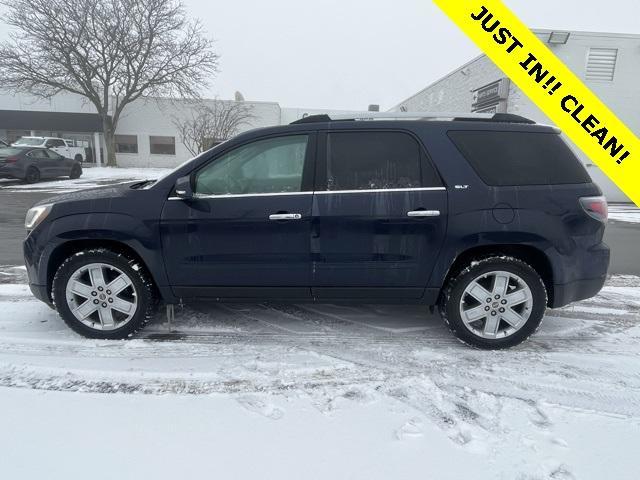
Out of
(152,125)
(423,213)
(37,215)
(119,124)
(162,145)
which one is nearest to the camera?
(423,213)

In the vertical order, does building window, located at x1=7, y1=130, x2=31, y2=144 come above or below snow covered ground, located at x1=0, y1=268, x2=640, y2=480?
above

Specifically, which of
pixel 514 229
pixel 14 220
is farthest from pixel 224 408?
pixel 14 220

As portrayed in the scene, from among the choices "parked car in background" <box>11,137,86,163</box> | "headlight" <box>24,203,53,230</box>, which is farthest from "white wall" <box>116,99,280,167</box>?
"headlight" <box>24,203,53,230</box>

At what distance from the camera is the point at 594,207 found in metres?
3.21

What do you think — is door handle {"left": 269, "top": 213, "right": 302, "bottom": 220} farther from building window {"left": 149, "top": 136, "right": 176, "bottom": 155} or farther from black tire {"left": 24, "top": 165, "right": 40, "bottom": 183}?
building window {"left": 149, "top": 136, "right": 176, "bottom": 155}

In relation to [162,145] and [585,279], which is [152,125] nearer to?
[162,145]

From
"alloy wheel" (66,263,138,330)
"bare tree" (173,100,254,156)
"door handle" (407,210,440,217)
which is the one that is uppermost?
"bare tree" (173,100,254,156)

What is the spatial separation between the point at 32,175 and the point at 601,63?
73.3 ft

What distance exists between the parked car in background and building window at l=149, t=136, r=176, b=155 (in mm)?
4620

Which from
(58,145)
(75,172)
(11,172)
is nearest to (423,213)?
(11,172)

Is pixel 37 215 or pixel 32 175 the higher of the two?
pixel 32 175

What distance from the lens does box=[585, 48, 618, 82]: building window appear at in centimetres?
1420

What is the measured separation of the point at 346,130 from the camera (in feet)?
10.8

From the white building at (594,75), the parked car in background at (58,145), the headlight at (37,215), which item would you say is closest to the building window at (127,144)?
the parked car in background at (58,145)
